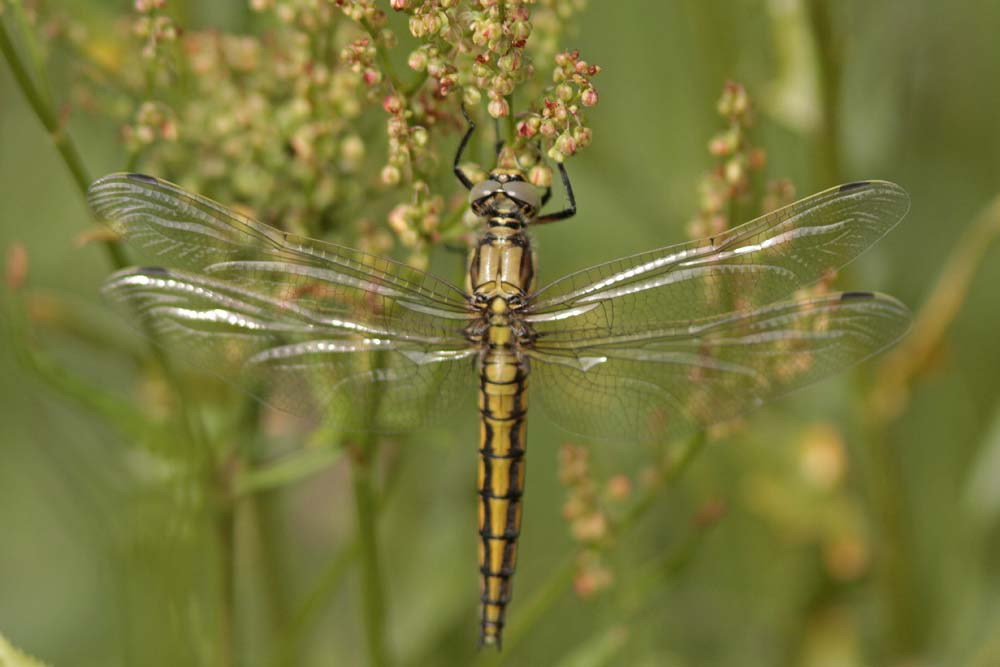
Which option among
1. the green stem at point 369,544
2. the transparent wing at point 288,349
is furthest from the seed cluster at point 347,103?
A: the green stem at point 369,544

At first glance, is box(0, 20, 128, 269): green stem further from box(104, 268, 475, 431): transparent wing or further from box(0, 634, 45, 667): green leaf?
box(0, 634, 45, 667): green leaf

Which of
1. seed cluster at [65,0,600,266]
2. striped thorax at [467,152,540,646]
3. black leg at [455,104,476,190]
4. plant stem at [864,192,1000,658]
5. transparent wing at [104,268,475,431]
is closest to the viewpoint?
seed cluster at [65,0,600,266]

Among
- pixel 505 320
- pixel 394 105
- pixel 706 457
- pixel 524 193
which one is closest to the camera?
pixel 394 105

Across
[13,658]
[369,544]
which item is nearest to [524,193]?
[369,544]

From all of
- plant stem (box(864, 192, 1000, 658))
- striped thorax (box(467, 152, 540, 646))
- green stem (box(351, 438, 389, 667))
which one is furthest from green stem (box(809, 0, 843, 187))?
green stem (box(351, 438, 389, 667))

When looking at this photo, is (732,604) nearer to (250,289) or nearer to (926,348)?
(926,348)

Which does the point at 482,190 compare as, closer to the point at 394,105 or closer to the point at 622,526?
the point at 394,105
